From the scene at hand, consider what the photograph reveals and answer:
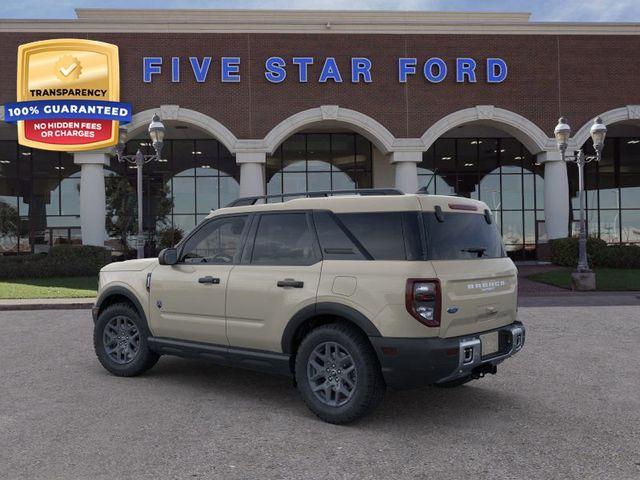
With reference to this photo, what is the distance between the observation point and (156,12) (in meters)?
25.9

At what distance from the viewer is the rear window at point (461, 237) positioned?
4.54 m

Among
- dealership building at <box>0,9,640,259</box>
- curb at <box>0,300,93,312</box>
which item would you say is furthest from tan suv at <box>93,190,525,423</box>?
dealership building at <box>0,9,640,259</box>

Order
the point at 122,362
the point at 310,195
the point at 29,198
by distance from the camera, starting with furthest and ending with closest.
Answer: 1. the point at 29,198
2. the point at 122,362
3. the point at 310,195

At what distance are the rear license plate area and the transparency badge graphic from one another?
20.3 meters

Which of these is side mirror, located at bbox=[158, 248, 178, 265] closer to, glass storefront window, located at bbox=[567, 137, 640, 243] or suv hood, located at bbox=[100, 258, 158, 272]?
suv hood, located at bbox=[100, 258, 158, 272]

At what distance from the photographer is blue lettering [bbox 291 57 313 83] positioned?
Result: 2270cm

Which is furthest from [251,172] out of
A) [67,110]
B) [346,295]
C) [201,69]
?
[346,295]

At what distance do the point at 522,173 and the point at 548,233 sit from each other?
680 cm

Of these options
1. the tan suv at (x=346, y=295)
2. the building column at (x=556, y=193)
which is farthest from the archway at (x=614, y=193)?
the tan suv at (x=346, y=295)

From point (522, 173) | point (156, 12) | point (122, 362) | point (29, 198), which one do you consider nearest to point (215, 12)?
point (156, 12)

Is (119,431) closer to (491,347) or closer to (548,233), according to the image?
(491,347)

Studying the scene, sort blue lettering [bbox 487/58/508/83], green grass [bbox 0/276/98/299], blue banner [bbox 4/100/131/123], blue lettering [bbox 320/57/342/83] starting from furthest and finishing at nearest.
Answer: blue lettering [bbox 487/58/508/83] < blue lettering [bbox 320/57/342/83] < blue banner [bbox 4/100/131/123] < green grass [bbox 0/276/98/299]

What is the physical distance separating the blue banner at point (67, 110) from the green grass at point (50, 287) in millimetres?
6694

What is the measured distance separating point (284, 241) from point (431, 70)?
19811 millimetres
